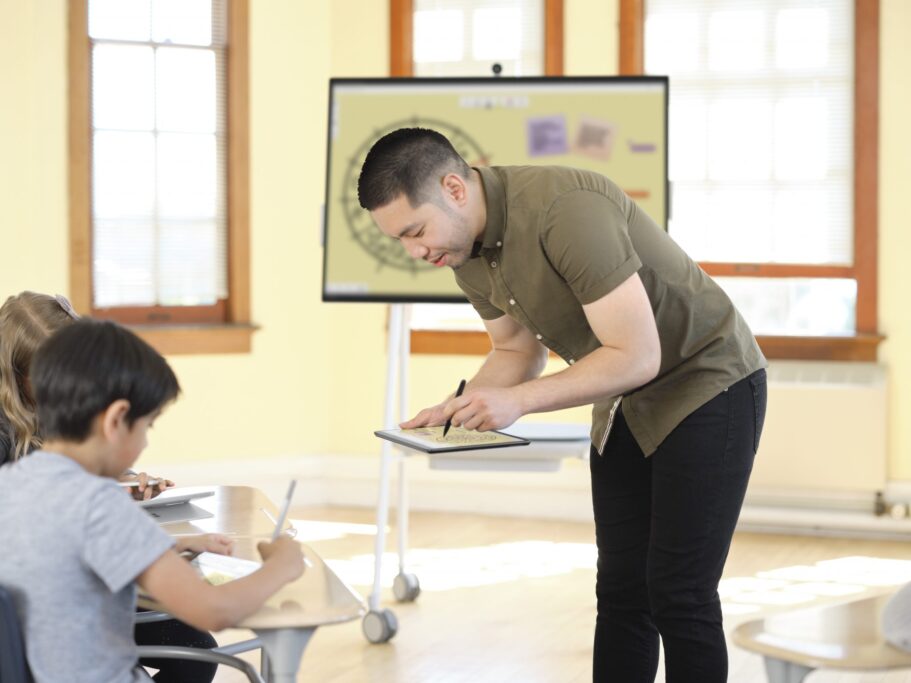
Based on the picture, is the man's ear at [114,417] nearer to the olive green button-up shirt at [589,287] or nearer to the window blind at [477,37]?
the olive green button-up shirt at [589,287]

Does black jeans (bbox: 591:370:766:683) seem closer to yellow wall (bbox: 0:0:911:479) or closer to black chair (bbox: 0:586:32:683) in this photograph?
black chair (bbox: 0:586:32:683)

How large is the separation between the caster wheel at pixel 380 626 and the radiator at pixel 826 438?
201 centimetres

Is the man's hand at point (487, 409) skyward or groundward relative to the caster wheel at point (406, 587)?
skyward

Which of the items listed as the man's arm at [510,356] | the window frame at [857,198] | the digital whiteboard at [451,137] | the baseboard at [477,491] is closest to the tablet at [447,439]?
the man's arm at [510,356]

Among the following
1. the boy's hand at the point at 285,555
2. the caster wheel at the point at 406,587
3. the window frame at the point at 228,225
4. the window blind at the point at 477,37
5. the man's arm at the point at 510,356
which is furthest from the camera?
the window blind at the point at 477,37

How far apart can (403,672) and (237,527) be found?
5.00 feet

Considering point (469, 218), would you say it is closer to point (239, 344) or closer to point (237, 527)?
point (237, 527)

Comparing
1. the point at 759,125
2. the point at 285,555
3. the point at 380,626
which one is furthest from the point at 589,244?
the point at 759,125

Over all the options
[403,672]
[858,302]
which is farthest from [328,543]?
[858,302]

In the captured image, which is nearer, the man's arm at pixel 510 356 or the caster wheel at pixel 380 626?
the man's arm at pixel 510 356

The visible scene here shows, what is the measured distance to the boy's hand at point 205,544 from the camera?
70.7 inches

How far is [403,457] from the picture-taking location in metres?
4.18

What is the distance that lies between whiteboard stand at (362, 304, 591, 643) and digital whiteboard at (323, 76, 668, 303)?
0.17m

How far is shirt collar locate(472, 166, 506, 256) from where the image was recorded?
2100 mm
